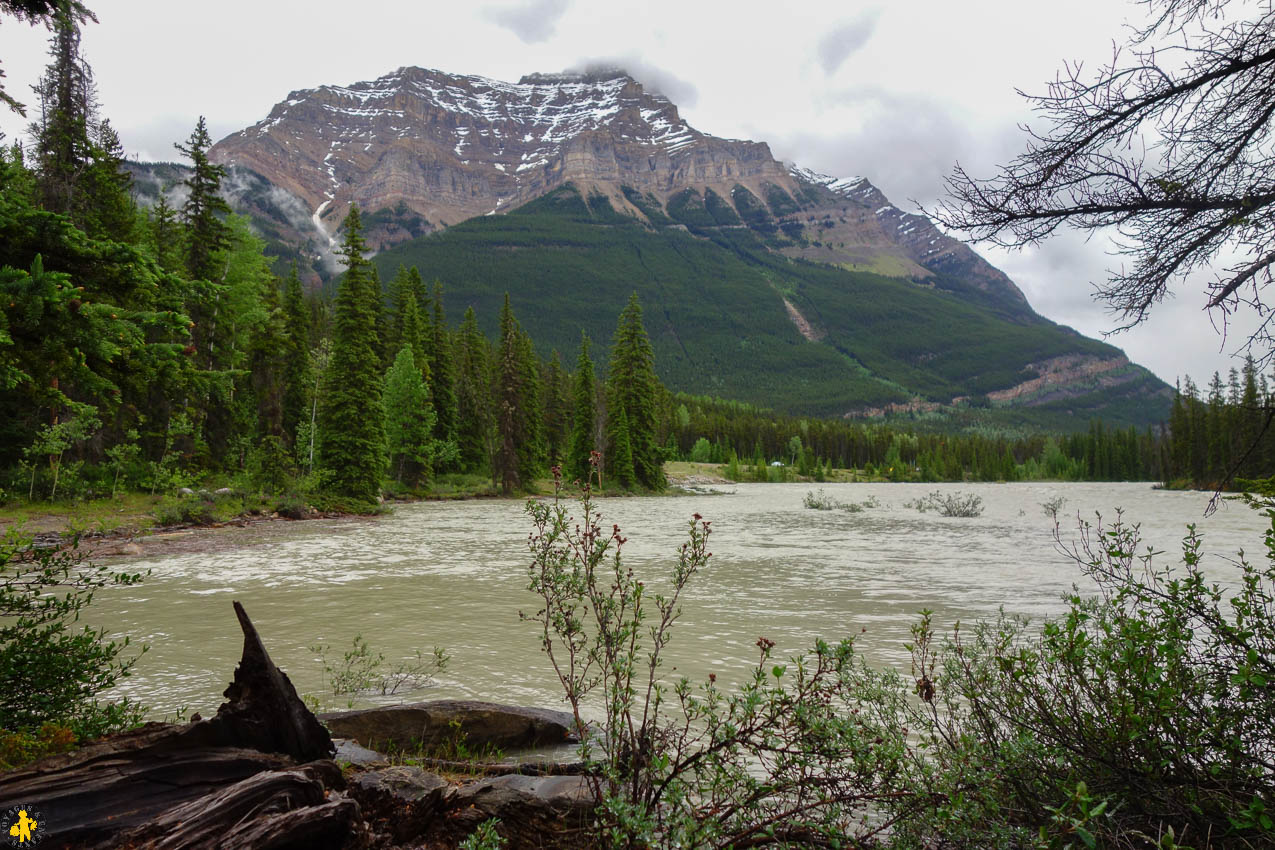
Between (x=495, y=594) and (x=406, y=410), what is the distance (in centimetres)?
3225

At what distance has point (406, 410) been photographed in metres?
41.8

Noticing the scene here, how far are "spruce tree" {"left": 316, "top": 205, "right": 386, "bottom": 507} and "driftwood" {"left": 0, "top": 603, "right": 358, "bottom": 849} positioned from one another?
98.4 feet

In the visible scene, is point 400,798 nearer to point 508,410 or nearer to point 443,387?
point 508,410

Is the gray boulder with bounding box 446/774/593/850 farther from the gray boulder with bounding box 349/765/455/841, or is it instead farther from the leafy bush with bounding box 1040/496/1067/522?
the leafy bush with bounding box 1040/496/1067/522

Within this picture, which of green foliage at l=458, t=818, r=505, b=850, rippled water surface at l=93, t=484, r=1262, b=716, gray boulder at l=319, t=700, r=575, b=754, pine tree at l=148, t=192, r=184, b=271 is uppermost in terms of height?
pine tree at l=148, t=192, r=184, b=271

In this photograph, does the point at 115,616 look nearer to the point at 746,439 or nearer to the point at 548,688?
the point at 548,688

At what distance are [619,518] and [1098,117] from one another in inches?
1113

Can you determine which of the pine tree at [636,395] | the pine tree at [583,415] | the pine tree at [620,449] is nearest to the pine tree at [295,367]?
the pine tree at [583,415]

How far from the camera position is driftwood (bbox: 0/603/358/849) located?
2887mm

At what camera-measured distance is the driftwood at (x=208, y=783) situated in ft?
9.47

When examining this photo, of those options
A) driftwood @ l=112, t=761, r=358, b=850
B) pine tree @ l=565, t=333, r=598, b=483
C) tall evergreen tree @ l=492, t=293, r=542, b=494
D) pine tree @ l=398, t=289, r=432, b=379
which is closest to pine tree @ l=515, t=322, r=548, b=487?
tall evergreen tree @ l=492, t=293, r=542, b=494

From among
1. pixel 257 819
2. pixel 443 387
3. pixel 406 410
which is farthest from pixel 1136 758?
pixel 443 387

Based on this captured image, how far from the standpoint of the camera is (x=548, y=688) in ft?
23.0

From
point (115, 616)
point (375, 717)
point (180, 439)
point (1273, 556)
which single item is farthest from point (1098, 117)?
point (180, 439)
